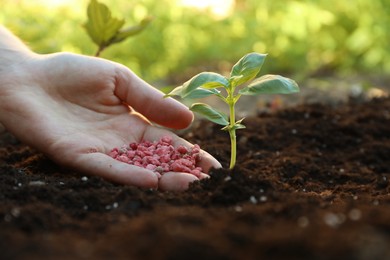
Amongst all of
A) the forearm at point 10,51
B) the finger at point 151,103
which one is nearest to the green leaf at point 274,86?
the finger at point 151,103

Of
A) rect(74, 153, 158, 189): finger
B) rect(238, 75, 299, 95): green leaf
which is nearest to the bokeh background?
rect(74, 153, 158, 189): finger

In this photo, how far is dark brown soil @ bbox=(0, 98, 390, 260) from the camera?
1278 mm

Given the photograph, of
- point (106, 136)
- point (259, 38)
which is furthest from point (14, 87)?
point (259, 38)

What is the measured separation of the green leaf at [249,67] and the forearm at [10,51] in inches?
46.0

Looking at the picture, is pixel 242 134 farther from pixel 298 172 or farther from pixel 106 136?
pixel 106 136

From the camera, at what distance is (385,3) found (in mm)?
5789

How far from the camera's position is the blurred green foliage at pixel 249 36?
551 cm

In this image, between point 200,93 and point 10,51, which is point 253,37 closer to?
point 10,51

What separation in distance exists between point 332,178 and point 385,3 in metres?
3.50

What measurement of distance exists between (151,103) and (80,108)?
35 cm

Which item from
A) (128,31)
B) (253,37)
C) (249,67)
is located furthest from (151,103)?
(253,37)

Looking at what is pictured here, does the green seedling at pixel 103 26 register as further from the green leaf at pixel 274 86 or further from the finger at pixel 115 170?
the green leaf at pixel 274 86

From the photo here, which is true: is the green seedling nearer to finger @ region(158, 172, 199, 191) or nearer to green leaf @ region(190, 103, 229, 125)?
green leaf @ region(190, 103, 229, 125)

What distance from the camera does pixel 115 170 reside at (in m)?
2.30
